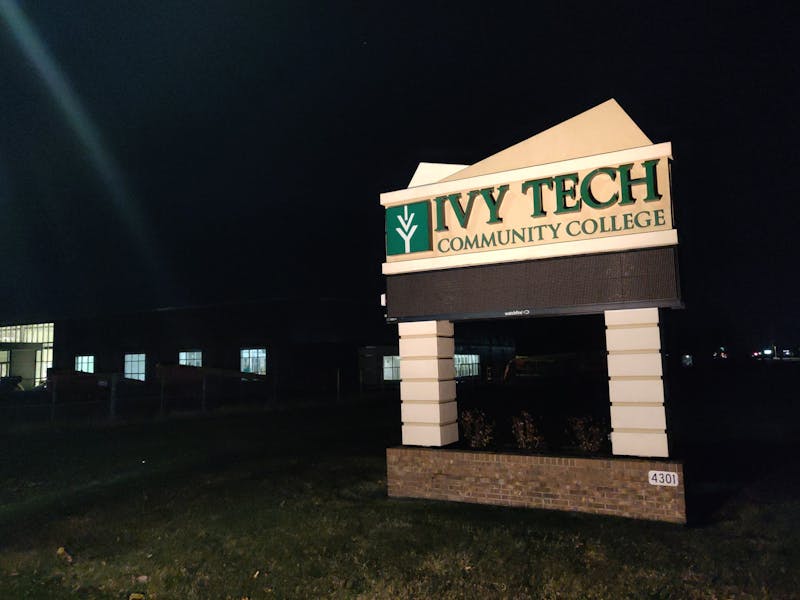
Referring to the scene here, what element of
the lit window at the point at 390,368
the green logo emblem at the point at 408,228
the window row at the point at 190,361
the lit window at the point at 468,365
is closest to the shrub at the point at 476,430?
the green logo emblem at the point at 408,228

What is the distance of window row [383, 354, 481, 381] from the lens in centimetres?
4078

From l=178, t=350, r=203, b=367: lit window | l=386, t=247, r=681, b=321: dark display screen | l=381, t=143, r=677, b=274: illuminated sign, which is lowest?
l=178, t=350, r=203, b=367: lit window

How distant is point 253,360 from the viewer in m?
38.5

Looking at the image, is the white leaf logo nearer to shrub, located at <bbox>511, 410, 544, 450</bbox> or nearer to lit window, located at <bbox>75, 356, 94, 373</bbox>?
shrub, located at <bbox>511, 410, 544, 450</bbox>

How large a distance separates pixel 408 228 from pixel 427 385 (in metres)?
2.65

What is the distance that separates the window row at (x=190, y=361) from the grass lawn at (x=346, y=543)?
26074 millimetres

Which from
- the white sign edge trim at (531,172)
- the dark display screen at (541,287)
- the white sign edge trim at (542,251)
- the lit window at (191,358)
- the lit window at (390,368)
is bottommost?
the lit window at (390,368)

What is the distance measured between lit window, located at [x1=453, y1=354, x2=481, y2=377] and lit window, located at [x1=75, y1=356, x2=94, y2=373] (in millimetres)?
27307

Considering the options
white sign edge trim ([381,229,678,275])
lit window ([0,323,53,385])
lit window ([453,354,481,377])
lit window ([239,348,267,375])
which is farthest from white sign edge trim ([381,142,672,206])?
lit window ([0,323,53,385])

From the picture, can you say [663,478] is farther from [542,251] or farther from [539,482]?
[542,251]

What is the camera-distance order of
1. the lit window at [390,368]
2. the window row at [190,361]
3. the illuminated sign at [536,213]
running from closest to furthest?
the illuminated sign at [536,213] < the window row at [190,361] < the lit window at [390,368]

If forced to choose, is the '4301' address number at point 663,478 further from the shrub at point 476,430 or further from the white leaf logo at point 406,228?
the white leaf logo at point 406,228

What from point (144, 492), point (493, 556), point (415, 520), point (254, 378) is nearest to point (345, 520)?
point (415, 520)

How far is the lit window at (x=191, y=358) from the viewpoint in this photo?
39875 mm
